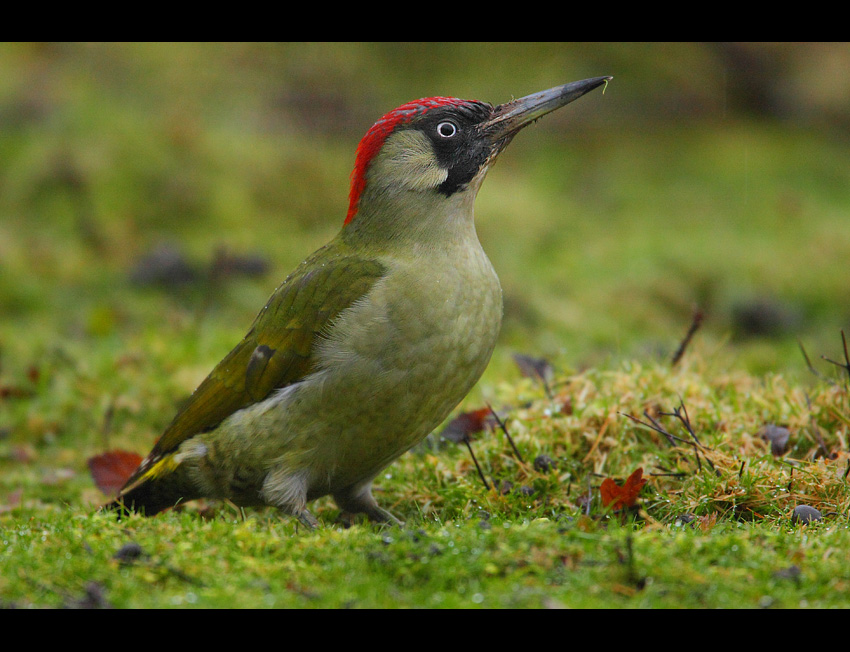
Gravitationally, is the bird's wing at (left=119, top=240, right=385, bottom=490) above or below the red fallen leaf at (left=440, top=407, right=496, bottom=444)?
above

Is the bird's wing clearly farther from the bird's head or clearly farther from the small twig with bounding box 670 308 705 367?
the small twig with bounding box 670 308 705 367

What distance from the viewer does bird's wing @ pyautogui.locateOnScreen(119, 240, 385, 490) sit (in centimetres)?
438

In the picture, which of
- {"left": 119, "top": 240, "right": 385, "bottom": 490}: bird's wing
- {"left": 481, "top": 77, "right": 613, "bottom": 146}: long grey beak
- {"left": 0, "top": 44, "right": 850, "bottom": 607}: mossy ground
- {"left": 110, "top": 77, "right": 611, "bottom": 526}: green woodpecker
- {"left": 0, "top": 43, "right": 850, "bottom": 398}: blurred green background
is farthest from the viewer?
{"left": 0, "top": 43, "right": 850, "bottom": 398}: blurred green background

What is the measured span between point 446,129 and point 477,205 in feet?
18.8

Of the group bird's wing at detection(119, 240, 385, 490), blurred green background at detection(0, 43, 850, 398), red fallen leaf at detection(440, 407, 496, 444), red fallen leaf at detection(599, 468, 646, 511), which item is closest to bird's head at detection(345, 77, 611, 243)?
Result: bird's wing at detection(119, 240, 385, 490)

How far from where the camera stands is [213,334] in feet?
23.6

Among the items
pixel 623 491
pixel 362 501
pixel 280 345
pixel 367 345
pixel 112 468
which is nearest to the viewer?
pixel 623 491

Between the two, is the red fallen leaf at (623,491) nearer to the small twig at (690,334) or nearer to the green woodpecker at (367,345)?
the green woodpecker at (367,345)

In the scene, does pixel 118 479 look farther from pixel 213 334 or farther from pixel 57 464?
pixel 213 334

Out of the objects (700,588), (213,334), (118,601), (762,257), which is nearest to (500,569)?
(700,588)

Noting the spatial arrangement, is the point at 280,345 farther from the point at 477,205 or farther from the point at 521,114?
the point at 477,205

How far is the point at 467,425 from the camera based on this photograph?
5074 mm

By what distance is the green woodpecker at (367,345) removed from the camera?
13.6 ft

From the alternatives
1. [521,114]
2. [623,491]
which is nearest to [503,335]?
[521,114]
